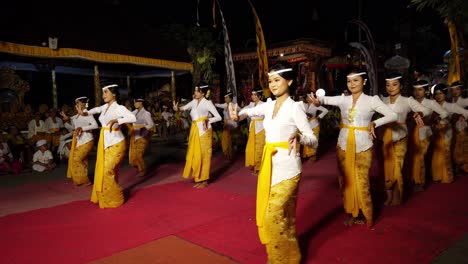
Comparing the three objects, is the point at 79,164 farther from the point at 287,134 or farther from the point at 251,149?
the point at 287,134

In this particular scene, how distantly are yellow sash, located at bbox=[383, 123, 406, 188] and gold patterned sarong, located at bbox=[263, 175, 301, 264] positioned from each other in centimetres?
269

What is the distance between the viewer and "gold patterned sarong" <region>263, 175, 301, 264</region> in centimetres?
299

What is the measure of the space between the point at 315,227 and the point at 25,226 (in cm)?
356

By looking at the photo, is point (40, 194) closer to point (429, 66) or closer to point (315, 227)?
point (315, 227)

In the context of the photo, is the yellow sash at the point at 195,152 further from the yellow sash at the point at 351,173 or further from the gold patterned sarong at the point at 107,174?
the yellow sash at the point at 351,173

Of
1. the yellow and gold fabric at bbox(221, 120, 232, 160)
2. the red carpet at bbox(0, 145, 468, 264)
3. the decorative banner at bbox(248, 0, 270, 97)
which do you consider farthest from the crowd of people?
the decorative banner at bbox(248, 0, 270, 97)

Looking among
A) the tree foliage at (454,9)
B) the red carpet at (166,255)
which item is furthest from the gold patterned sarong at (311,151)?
the red carpet at (166,255)

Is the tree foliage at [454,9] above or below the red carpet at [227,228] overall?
above

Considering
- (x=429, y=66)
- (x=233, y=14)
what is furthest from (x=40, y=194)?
(x=429, y=66)

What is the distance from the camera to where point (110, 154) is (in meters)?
5.18

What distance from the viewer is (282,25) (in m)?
20.4

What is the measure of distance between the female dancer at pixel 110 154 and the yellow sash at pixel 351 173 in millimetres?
2998

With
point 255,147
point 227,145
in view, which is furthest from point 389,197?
point 227,145

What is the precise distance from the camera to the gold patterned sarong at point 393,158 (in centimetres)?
510
